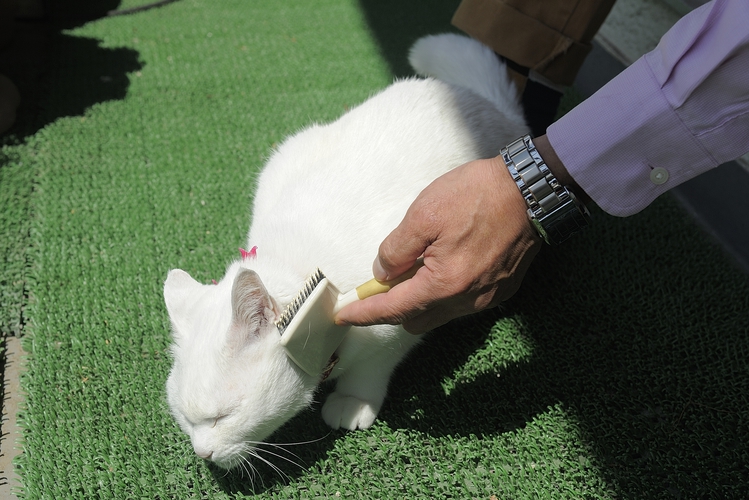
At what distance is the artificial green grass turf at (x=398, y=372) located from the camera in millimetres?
1419

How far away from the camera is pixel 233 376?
1.17 metres

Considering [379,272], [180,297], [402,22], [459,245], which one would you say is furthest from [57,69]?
[459,245]

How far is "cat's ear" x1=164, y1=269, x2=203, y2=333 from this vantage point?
131 cm

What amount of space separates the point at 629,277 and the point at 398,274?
45.3 inches

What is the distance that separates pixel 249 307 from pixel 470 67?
145 centimetres

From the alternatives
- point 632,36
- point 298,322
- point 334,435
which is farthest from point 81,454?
point 632,36

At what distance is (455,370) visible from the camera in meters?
1.66

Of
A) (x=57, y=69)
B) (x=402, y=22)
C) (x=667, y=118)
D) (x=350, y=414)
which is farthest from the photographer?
(x=402, y=22)

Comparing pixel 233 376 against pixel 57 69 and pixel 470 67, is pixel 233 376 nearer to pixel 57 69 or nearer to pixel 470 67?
pixel 470 67

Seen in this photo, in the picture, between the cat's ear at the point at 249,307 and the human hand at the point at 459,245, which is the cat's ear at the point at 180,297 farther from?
the human hand at the point at 459,245

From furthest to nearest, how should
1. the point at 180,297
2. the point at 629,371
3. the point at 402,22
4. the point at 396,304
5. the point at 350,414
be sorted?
the point at 402,22 < the point at 629,371 < the point at 350,414 < the point at 180,297 < the point at 396,304

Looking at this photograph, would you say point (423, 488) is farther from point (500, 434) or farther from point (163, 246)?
point (163, 246)

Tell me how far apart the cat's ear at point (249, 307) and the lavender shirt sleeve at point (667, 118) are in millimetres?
680

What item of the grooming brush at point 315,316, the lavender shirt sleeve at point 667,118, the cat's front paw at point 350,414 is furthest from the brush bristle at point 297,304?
the lavender shirt sleeve at point 667,118
